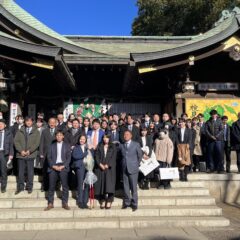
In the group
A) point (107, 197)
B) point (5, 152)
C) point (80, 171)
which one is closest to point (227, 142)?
point (107, 197)

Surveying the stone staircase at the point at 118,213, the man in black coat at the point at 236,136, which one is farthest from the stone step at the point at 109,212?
the man in black coat at the point at 236,136

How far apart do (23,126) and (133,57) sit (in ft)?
11.8

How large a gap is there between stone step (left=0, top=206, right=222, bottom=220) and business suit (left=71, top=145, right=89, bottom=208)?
228 millimetres

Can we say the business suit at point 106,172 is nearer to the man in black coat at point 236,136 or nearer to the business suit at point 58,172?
the business suit at point 58,172

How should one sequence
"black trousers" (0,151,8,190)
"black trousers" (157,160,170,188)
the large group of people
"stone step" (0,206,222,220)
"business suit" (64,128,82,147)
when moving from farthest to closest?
"black trousers" (157,160,170,188)
"business suit" (64,128,82,147)
"black trousers" (0,151,8,190)
the large group of people
"stone step" (0,206,222,220)

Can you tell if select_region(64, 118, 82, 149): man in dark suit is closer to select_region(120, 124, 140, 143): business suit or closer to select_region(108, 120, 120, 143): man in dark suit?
select_region(108, 120, 120, 143): man in dark suit

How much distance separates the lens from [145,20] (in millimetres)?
32062

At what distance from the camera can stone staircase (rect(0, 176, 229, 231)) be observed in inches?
291

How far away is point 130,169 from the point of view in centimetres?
797

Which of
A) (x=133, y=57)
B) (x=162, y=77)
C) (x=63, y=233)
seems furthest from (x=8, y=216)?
(x=162, y=77)

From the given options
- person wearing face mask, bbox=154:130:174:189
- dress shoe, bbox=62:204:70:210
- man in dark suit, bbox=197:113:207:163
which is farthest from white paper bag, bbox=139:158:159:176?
man in dark suit, bbox=197:113:207:163

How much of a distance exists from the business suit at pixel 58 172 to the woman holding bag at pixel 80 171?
16cm

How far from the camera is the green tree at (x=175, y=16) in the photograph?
95.4ft

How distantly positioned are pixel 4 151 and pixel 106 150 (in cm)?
237
